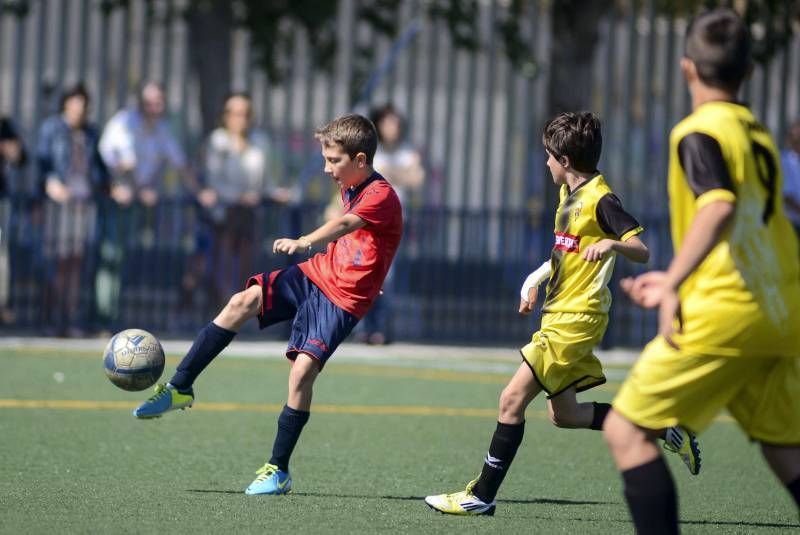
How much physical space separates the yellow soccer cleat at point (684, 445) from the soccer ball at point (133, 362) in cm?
238

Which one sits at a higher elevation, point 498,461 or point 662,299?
point 662,299

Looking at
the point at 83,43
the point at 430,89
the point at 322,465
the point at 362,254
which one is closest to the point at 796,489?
the point at 362,254

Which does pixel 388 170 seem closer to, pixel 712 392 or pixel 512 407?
pixel 512 407

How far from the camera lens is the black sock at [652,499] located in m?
4.61

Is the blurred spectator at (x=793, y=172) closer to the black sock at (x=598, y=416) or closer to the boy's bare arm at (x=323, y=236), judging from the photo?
the black sock at (x=598, y=416)

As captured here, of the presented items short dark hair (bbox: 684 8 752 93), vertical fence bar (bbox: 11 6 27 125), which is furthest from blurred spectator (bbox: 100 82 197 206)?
short dark hair (bbox: 684 8 752 93)

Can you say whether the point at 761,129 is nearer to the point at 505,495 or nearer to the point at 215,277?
the point at 505,495

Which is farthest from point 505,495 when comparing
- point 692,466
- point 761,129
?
point 761,129

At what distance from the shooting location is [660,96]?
2141 centimetres

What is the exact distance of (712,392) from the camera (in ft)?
15.2

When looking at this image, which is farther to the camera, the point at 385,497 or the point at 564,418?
the point at 564,418

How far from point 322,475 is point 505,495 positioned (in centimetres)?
92

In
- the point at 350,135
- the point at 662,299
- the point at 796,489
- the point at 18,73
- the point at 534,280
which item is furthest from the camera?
the point at 18,73

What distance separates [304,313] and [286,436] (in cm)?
59
